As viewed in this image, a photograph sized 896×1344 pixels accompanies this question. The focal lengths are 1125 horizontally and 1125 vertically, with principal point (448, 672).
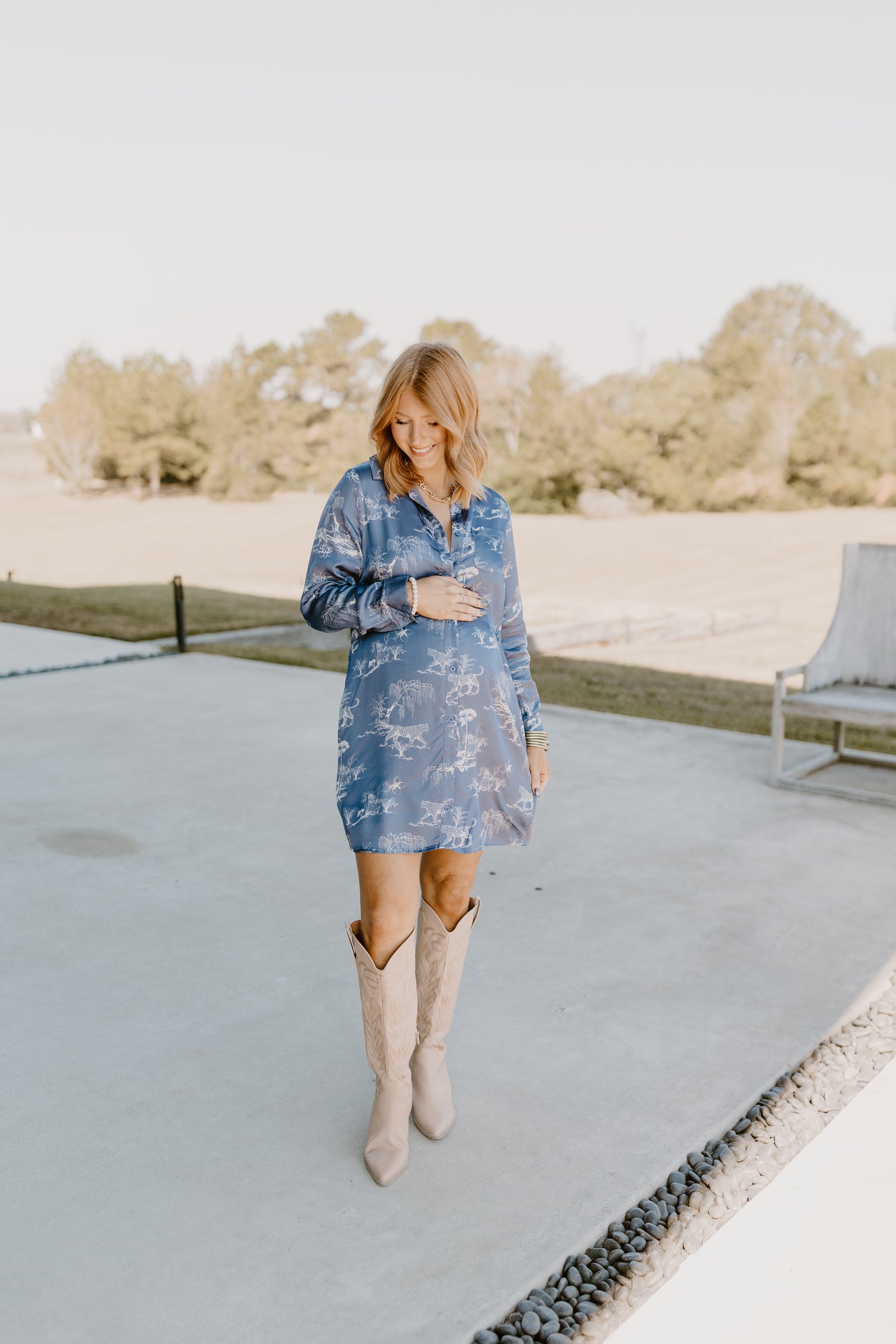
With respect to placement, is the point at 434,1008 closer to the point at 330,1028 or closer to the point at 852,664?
the point at 330,1028

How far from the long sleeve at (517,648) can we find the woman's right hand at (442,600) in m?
0.19

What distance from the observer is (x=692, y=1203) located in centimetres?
203

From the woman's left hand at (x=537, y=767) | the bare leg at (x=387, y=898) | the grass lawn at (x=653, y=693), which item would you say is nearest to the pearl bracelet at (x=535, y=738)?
the woman's left hand at (x=537, y=767)

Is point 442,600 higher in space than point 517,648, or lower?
higher

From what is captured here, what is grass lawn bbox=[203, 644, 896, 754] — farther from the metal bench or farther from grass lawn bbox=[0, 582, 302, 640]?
the metal bench

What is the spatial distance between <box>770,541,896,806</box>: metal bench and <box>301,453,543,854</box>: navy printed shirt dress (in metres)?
2.86

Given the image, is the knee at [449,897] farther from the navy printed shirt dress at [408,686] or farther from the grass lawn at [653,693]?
the grass lawn at [653,693]

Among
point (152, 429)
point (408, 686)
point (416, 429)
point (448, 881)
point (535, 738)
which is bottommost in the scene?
point (448, 881)

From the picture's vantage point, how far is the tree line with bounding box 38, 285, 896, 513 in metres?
35.4

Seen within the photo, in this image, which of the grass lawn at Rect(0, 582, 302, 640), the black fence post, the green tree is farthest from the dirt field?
the green tree

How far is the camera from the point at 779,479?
3516cm

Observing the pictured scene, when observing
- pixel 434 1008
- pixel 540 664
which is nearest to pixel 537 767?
pixel 434 1008

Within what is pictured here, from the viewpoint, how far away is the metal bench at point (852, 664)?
475 cm

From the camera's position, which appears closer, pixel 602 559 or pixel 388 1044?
pixel 388 1044
